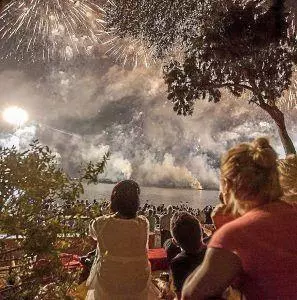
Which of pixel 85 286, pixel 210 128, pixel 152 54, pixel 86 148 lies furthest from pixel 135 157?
pixel 85 286

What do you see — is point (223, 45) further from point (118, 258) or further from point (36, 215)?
point (36, 215)

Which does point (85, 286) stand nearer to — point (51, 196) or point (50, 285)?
point (50, 285)

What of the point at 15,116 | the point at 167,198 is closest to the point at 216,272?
the point at 15,116

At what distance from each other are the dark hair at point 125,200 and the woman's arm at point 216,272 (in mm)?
1672

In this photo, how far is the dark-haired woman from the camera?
346cm

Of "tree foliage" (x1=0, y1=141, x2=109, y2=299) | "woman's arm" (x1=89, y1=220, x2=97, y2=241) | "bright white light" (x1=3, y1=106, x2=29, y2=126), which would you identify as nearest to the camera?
"tree foliage" (x1=0, y1=141, x2=109, y2=299)

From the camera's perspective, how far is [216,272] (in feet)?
6.01

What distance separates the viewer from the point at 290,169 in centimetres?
360

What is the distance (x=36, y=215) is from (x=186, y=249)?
1027 mm

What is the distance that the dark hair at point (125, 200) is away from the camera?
139 inches

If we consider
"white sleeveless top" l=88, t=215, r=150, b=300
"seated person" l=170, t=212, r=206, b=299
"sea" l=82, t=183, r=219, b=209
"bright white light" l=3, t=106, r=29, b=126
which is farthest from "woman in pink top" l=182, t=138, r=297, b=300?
"sea" l=82, t=183, r=219, b=209

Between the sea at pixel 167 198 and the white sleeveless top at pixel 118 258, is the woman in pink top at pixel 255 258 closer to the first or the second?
the white sleeveless top at pixel 118 258

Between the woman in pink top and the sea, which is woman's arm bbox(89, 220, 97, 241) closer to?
the woman in pink top

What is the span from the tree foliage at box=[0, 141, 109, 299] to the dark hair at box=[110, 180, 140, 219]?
46 cm
